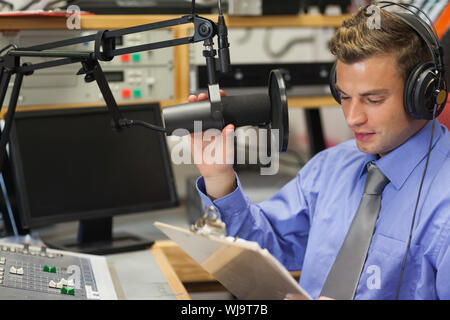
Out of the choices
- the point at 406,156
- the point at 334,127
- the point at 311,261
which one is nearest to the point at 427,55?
the point at 406,156

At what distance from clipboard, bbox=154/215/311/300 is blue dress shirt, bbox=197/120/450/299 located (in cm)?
28

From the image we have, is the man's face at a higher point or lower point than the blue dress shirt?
higher

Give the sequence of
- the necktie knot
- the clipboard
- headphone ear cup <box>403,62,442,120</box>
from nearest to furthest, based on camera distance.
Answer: the clipboard < headphone ear cup <box>403,62,442,120</box> < the necktie knot

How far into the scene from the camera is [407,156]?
3.68 ft

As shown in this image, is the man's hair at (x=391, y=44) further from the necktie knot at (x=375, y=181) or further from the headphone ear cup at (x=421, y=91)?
the necktie knot at (x=375, y=181)

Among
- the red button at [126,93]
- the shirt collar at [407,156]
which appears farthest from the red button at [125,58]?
the shirt collar at [407,156]

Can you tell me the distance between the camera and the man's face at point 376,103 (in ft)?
3.51

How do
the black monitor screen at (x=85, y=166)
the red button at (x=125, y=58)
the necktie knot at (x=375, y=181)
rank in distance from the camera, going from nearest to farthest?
the necktie knot at (x=375, y=181), the black monitor screen at (x=85, y=166), the red button at (x=125, y=58)

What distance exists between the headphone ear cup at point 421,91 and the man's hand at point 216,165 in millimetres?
326

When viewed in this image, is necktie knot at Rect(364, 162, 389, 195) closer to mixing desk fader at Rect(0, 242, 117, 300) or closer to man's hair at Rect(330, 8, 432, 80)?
man's hair at Rect(330, 8, 432, 80)

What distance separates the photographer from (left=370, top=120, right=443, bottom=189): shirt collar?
112 centimetres

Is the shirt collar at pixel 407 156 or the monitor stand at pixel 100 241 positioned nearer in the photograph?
the shirt collar at pixel 407 156

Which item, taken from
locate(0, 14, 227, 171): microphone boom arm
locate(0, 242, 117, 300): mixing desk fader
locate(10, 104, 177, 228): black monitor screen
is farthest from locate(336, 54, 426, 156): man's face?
locate(10, 104, 177, 228): black monitor screen

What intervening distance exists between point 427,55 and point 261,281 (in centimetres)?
55
